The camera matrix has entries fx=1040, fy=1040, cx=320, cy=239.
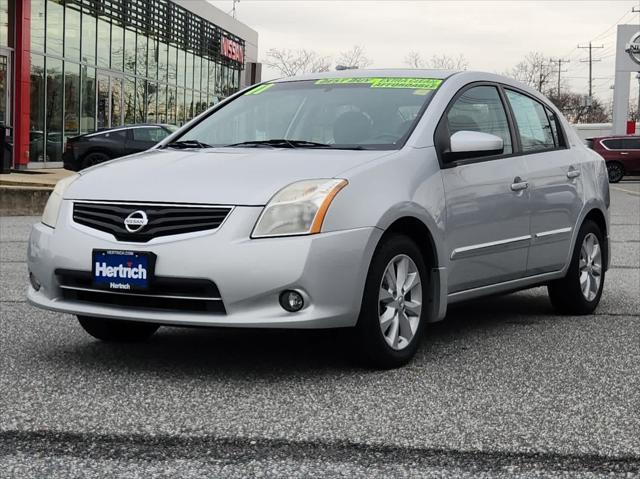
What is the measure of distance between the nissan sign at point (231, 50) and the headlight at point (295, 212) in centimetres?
4067

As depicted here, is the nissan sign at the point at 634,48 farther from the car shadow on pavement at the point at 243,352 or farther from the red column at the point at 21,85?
the car shadow on pavement at the point at 243,352

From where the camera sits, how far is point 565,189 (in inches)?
268

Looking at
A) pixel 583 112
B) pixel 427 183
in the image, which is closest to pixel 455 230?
pixel 427 183

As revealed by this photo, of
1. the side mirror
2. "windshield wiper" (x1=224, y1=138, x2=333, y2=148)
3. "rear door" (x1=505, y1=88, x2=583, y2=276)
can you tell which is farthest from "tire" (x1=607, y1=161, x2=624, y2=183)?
"windshield wiper" (x1=224, y1=138, x2=333, y2=148)

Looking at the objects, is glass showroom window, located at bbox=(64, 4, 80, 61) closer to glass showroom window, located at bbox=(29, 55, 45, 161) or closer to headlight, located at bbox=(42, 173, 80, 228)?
glass showroom window, located at bbox=(29, 55, 45, 161)

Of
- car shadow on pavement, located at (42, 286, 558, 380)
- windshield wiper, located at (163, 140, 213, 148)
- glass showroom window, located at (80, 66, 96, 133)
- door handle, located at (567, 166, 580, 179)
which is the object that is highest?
glass showroom window, located at (80, 66, 96, 133)

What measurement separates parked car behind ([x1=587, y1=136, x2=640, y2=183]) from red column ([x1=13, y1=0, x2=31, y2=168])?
62.5ft

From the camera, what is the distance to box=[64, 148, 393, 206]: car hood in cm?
480

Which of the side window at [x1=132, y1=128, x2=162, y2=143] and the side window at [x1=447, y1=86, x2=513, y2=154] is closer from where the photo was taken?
the side window at [x1=447, y1=86, x2=513, y2=154]

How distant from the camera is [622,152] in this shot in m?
35.6

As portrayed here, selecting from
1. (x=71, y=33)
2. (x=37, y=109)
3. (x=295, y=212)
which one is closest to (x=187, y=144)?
(x=295, y=212)

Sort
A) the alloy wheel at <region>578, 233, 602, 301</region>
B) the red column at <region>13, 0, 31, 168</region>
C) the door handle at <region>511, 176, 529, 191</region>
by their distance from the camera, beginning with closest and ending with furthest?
the door handle at <region>511, 176, 529, 191</region>, the alloy wheel at <region>578, 233, 602, 301</region>, the red column at <region>13, 0, 31, 168</region>

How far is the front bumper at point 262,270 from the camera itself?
463 centimetres

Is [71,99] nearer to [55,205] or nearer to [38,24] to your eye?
[38,24]
